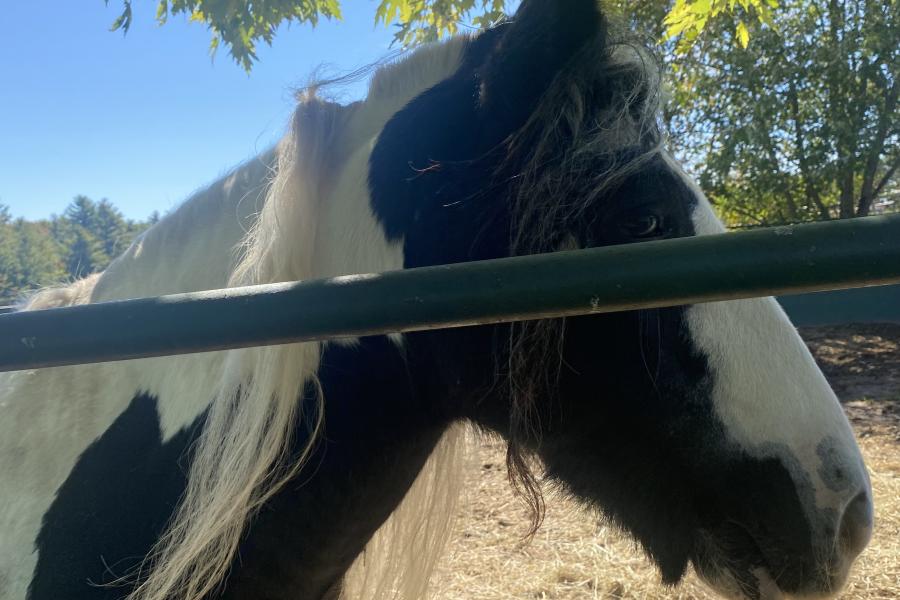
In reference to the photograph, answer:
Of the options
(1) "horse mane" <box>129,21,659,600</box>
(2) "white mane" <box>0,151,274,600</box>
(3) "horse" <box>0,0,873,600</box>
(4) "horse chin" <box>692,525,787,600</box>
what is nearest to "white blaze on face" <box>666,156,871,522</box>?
(3) "horse" <box>0,0,873,600</box>

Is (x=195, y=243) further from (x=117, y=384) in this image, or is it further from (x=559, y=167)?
(x=559, y=167)

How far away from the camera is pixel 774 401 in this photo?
965 millimetres

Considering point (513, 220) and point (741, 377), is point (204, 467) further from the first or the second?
point (741, 377)

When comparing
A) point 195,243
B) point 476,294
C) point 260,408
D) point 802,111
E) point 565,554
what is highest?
point 802,111

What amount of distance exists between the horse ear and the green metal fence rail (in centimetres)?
54

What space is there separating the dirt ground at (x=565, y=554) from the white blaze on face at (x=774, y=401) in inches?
16.3

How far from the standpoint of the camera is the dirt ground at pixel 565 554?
2537mm

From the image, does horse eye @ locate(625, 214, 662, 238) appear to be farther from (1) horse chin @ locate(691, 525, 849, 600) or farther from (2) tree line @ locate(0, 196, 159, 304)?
(2) tree line @ locate(0, 196, 159, 304)

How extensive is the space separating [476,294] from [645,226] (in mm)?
496

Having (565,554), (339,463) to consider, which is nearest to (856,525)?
(339,463)

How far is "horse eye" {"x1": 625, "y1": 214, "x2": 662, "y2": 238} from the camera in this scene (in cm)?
100

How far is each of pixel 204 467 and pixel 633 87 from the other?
106 centimetres

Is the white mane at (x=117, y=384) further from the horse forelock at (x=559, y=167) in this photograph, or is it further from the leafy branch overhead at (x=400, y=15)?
the leafy branch overhead at (x=400, y=15)

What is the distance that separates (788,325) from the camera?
1.04 metres
